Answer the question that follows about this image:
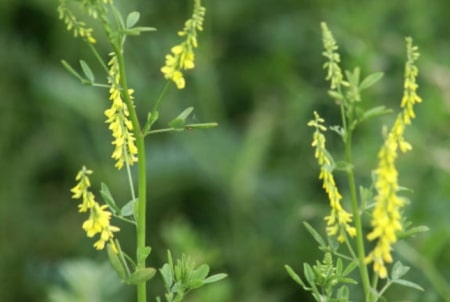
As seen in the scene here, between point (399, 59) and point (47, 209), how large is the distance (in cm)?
132

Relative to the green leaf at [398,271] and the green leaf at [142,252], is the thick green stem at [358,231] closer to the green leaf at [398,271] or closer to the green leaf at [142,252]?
the green leaf at [398,271]

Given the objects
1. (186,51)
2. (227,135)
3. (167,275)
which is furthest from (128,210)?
(227,135)

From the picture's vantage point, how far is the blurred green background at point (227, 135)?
9.79 feet

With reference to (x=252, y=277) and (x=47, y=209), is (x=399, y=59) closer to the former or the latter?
(x=252, y=277)

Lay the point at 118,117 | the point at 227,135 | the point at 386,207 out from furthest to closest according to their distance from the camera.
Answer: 1. the point at 227,135
2. the point at 118,117
3. the point at 386,207

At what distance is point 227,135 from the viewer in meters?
3.52

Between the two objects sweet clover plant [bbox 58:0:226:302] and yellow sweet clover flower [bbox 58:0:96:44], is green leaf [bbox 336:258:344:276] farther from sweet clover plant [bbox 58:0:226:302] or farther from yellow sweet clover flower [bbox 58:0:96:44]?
yellow sweet clover flower [bbox 58:0:96:44]

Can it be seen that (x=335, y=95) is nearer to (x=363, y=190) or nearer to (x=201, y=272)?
(x=363, y=190)

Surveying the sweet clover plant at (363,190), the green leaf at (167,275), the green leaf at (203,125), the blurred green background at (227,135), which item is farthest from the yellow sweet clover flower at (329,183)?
the blurred green background at (227,135)

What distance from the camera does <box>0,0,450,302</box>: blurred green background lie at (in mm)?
2984

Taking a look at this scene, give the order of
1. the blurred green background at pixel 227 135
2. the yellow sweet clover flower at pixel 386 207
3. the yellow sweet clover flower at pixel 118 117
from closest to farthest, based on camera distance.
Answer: the yellow sweet clover flower at pixel 386 207, the yellow sweet clover flower at pixel 118 117, the blurred green background at pixel 227 135

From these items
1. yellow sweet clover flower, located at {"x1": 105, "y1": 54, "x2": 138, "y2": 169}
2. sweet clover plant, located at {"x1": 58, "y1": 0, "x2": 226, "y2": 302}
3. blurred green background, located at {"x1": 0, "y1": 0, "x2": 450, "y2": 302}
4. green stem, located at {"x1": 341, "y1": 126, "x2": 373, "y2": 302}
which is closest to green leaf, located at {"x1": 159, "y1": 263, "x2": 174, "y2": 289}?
sweet clover plant, located at {"x1": 58, "y1": 0, "x2": 226, "y2": 302}

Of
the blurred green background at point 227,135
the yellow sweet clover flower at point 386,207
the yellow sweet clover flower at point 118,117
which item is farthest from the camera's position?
the blurred green background at point 227,135

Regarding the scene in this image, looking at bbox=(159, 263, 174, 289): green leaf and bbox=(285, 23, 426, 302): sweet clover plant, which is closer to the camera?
bbox=(285, 23, 426, 302): sweet clover plant
